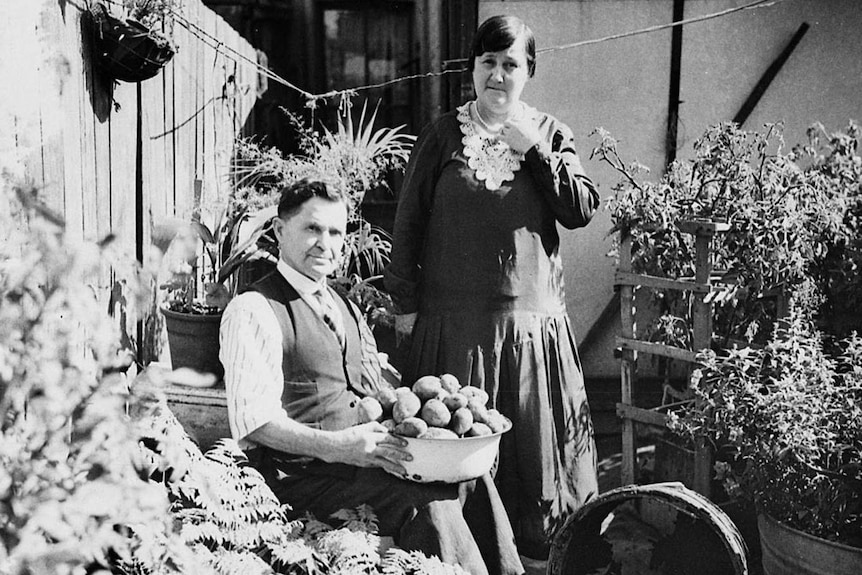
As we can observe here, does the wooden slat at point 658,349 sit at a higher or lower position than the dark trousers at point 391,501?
higher

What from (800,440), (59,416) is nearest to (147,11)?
(59,416)

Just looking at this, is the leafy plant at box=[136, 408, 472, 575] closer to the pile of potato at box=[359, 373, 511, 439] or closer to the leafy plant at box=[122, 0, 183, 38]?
the pile of potato at box=[359, 373, 511, 439]

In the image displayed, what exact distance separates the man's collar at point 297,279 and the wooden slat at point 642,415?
1790 mm

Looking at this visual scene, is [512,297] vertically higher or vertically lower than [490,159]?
lower

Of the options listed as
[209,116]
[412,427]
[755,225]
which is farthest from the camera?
[209,116]

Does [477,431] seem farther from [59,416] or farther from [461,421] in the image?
[59,416]

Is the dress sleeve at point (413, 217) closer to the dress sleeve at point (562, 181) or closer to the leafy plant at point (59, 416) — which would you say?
the dress sleeve at point (562, 181)

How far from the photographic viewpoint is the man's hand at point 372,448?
2.32 m

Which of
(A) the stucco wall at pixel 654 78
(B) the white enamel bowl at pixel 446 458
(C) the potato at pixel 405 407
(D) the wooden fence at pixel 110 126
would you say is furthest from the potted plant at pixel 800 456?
(A) the stucco wall at pixel 654 78

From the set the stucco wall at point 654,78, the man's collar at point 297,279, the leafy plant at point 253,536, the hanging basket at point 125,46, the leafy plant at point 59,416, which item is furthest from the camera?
the stucco wall at point 654,78

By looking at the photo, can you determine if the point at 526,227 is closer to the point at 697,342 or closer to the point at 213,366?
the point at 697,342

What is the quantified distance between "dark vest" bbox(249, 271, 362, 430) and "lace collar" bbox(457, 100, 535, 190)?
2.83 ft

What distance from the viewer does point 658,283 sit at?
143 inches

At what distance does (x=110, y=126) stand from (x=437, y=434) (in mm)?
1508
